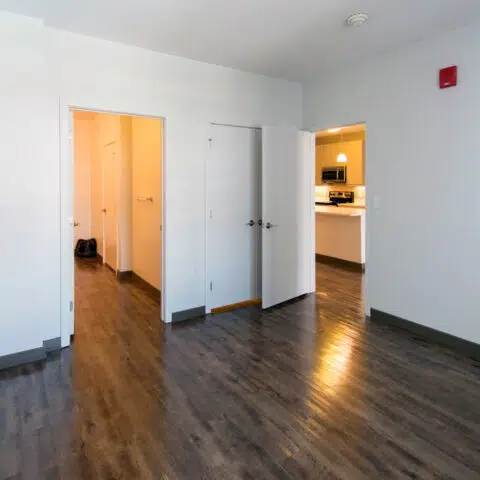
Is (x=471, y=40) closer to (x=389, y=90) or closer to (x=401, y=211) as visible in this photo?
(x=389, y=90)

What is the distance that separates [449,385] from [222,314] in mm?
2297

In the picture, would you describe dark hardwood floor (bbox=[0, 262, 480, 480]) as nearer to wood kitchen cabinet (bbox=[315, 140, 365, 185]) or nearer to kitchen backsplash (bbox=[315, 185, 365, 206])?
wood kitchen cabinet (bbox=[315, 140, 365, 185])

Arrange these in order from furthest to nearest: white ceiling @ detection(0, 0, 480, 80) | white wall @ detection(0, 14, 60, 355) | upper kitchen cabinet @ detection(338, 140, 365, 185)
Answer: upper kitchen cabinet @ detection(338, 140, 365, 185) → white wall @ detection(0, 14, 60, 355) → white ceiling @ detection(0, 0, 480, 80)

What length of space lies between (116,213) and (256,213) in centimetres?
258

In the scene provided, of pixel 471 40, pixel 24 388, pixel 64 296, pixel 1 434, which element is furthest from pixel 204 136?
pixel 1 434

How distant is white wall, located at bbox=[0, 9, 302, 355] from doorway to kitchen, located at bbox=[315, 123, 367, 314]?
80.0 inches

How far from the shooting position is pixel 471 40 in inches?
125

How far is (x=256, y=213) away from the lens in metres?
4.71

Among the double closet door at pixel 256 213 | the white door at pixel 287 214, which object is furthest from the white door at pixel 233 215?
the white door at pixel 287 214

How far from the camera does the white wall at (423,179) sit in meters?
3.26

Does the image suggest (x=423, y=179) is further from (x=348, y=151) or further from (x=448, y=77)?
(x=348, y=151)

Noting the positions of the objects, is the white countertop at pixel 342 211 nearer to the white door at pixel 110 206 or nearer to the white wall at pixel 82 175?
the white door at pixel 110 206

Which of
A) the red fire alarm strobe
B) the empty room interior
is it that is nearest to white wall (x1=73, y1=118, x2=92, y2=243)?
the empty room interior

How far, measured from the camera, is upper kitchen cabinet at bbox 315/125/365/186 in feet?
24.8
